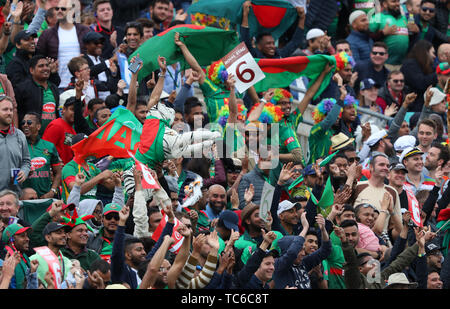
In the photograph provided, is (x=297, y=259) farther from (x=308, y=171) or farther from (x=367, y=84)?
(x=367, y=84)

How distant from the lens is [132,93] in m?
15.5

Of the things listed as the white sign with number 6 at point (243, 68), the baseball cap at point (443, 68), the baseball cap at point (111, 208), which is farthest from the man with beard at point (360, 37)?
the baseball cap at point (111, 208)

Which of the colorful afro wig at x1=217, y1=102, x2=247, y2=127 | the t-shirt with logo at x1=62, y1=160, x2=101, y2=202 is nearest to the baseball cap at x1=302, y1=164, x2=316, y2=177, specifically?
the colorful afro wig at x1=217, y1=102, x2=247, y2=127

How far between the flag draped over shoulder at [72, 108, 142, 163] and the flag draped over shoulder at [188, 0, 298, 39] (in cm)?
391

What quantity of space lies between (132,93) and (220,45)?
176cm

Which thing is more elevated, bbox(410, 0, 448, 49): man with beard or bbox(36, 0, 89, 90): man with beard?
bbox(36, 0, 89, 90): man with beard

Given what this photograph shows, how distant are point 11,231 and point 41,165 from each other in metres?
2.73

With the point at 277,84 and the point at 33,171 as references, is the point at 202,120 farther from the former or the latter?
the point at 33,171

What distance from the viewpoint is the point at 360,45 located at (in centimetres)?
2097

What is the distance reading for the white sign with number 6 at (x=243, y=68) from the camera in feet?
53.5

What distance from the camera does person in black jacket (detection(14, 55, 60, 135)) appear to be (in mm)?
15953

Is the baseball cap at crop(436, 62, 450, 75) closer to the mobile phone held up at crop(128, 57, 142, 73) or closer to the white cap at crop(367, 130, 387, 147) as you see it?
the white cap at crop(367, 130, 387, 147)

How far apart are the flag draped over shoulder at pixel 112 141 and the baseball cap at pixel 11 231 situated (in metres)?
2.38
